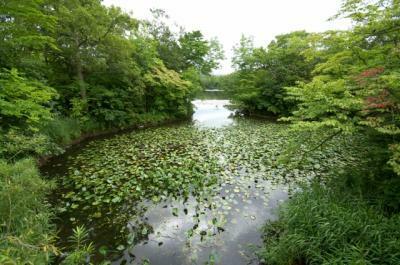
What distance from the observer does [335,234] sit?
2.44 meters

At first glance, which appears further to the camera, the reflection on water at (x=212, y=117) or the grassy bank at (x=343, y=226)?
the reflection on water at (x=212, y=117)

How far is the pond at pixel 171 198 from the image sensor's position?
3127 mm

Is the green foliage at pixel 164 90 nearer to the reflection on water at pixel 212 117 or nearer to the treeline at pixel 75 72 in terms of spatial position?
the treeline at pixel 75 72

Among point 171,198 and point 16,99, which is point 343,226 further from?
point 16,99

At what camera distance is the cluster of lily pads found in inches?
142

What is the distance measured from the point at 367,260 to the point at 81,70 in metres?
10.4

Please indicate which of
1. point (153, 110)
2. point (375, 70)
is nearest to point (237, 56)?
point (153, 110)

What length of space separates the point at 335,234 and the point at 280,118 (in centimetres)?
398

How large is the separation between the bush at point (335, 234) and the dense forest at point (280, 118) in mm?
13

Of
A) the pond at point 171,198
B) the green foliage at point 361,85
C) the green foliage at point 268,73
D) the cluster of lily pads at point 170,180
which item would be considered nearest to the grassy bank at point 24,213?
the pond at point 171,198

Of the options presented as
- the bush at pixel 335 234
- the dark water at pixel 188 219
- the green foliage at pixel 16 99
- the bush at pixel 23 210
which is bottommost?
the dark water at pixel 188 219

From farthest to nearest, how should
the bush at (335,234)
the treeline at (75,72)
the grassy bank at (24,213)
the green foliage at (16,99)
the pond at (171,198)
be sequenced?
the treeline at (75,72) → the green foliage at (16,99) → the pond at (171,198) → the bush at (335,234) → the grassy bank at (24,213)

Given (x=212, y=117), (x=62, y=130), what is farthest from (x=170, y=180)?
(x=212, y=117)

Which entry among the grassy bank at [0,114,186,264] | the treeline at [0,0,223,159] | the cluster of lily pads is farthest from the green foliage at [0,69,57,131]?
the cluster of lily pads
